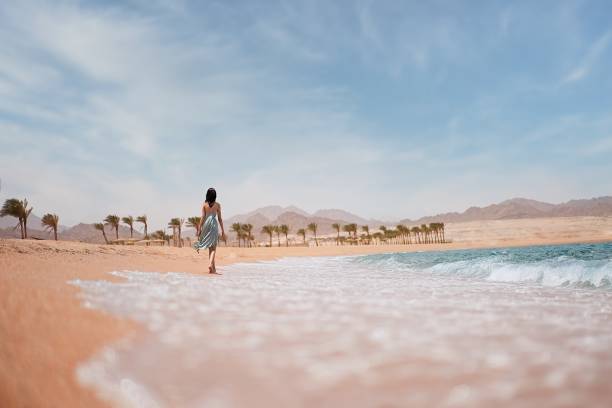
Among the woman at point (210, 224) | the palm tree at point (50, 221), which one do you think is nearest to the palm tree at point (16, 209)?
the palm tree at point (50, 221)

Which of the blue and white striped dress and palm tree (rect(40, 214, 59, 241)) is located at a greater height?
→ palm tree (rect(40, 214, 59, 241))

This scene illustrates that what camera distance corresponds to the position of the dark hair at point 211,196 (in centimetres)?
1012

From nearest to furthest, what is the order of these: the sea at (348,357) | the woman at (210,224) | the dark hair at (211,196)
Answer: the sea at (348,357) → the dark hair at (211,196) → the woman at (210,224)

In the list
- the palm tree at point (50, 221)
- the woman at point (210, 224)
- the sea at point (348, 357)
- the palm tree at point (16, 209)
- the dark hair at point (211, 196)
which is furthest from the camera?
the palm tree at point (50, 221)

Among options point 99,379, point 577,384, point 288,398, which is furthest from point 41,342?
point 577,384

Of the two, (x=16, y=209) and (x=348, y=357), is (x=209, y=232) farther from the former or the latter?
(x=16, y=209)

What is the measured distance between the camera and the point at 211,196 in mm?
10234

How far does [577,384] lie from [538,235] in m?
129

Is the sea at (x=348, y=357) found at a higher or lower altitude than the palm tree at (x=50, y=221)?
lower

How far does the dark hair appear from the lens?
10125mm

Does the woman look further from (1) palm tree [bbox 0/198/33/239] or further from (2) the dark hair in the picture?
(1) palm tree [bbox 0/198/33/239]

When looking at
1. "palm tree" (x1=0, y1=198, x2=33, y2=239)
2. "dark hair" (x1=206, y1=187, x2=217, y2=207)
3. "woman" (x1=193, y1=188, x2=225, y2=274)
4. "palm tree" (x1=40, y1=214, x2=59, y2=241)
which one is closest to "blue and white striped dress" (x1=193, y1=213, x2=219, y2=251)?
"woman" (x1=193, y1=188, x2=225, y2=274)

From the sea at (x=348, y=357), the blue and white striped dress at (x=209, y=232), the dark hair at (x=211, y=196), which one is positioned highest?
the dark hair at (x=211, y=196)

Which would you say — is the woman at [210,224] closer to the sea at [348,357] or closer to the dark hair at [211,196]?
the dark hair at [211,196]
